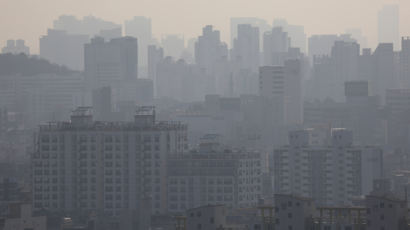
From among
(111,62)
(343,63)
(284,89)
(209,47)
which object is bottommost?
(284,89)

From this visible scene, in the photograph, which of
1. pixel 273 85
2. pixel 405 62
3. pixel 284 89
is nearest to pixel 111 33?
pixel 405 62

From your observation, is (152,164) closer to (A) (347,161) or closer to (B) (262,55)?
(A) (347,161)

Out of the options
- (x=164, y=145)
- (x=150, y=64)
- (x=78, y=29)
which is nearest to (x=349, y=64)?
(x=150, y=64)

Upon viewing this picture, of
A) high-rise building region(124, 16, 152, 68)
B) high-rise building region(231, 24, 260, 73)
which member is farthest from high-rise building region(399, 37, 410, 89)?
high-rise building region(124, 16, 152, 68)

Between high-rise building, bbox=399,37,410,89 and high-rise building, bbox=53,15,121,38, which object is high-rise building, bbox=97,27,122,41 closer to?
high-rise building, bbox=53,15,121,38

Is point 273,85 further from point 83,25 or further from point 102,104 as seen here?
point 83,25

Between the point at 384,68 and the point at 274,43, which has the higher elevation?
the point at 274,43

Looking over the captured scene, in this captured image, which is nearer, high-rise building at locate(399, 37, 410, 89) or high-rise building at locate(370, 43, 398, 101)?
high-rise building at locate(370, 43, 398, 101)
